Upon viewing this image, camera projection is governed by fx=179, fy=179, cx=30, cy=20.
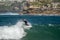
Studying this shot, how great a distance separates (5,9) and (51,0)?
158 cm

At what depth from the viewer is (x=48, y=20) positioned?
5992 millimetres

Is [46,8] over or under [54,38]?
over

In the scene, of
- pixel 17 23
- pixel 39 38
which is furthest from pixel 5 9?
pixel 39 38

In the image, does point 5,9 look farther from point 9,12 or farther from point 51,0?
point 51,0

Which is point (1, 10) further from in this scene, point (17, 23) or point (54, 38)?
point (54, 38)

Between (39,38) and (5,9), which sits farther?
(5,9)

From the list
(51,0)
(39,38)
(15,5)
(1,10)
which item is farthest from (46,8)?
(39,38)

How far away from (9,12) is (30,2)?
2.66 ft

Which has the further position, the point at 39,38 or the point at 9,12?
the point at 9,12

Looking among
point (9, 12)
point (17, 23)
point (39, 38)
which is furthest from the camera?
point (17, 23)

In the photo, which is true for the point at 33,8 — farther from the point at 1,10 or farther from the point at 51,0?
the point at 1,10

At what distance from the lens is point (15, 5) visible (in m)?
6.03

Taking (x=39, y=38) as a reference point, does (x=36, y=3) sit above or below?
above

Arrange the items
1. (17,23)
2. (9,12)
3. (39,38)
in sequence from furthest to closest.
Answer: (17,23), (9,12), (39,38)
